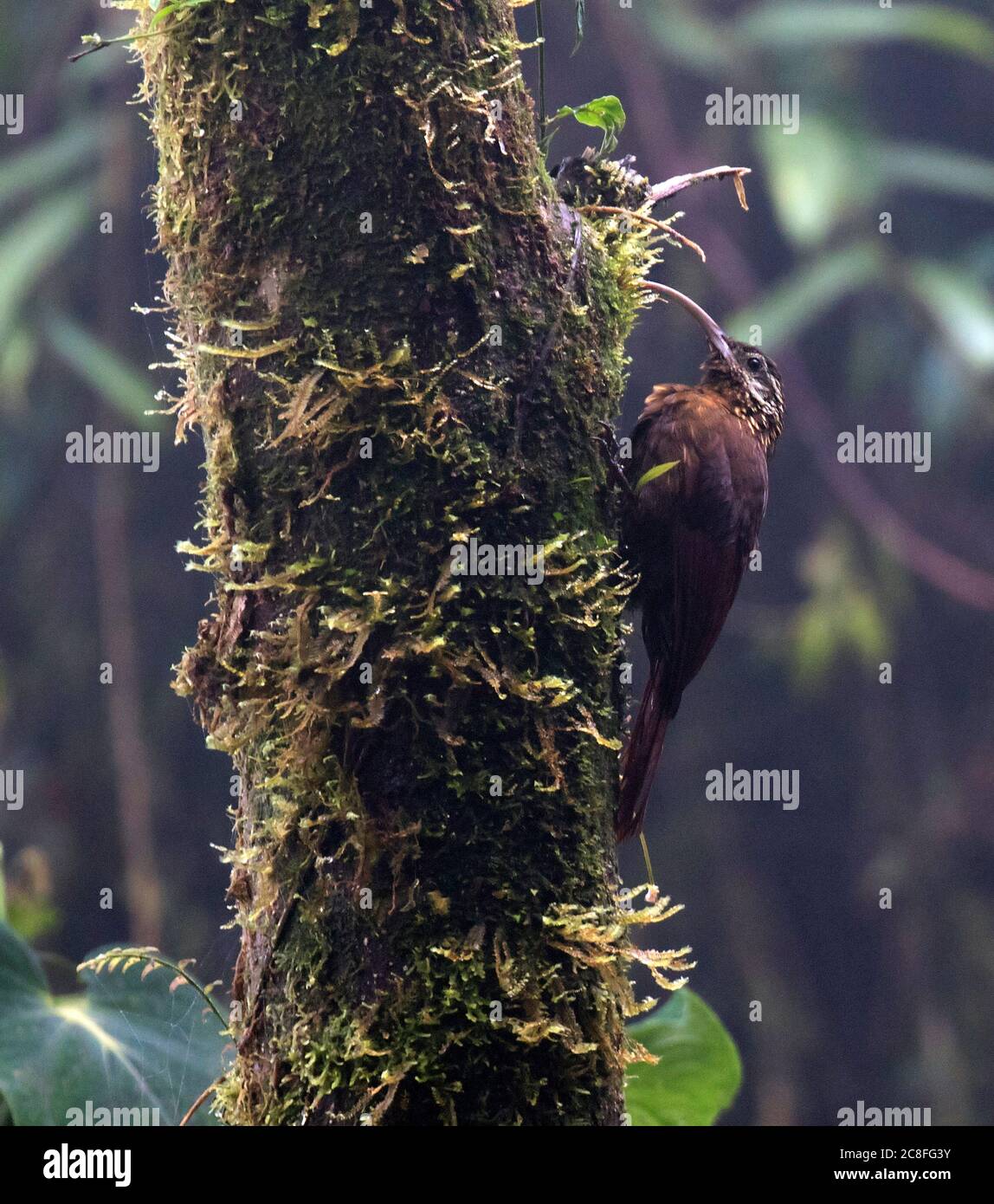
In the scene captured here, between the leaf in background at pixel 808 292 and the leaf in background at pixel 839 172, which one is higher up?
the leaf in background at pixel 839 172

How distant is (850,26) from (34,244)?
3.56 metres

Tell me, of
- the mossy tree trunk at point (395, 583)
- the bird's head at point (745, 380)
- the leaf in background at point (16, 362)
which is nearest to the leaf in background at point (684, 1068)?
the mossy tree trunk at point (395, 583)

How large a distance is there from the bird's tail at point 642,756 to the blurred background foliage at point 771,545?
132 inches

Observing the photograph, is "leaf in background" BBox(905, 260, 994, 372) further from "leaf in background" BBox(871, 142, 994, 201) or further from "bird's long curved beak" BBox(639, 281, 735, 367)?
"bird's long curved beak" BBox(639, 281, 735, 367)

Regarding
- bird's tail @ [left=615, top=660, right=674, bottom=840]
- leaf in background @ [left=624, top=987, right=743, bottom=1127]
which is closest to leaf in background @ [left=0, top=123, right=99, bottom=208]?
bird's tail @ [left=615, top=660, right=674, bottom=840]

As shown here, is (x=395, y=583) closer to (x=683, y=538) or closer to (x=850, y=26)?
(x=683, y=538)

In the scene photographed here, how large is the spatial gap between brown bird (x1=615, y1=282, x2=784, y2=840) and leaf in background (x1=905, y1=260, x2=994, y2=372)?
3.25 metres

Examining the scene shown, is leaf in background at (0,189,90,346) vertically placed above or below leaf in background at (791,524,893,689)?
above

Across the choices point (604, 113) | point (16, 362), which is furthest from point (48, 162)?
point (604, 113)

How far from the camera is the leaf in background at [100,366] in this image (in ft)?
15.6

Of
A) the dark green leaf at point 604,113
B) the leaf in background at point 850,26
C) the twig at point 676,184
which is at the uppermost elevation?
the leaf in background at point 850,26

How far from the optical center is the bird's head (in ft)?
6.53

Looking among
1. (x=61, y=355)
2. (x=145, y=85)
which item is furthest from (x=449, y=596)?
(x=61, y=355)

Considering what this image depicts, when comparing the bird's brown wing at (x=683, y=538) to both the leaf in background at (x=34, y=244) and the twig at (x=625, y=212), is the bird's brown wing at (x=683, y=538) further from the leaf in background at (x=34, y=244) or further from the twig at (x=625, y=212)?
the leaf in background at (x=34, y=244)
